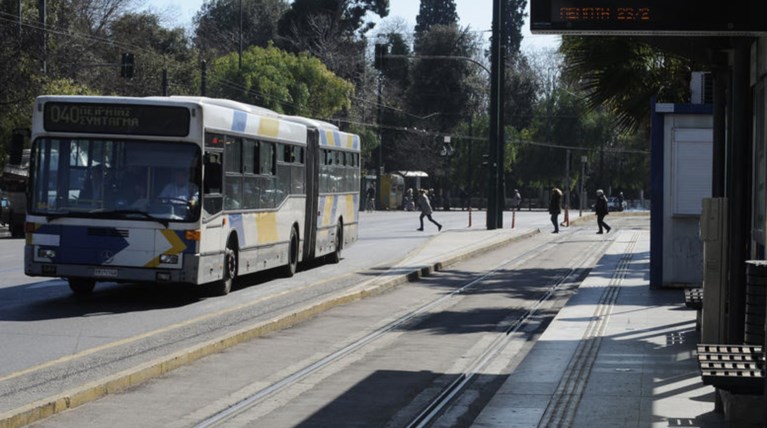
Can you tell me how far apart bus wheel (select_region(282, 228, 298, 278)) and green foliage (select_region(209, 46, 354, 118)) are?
53004 mm

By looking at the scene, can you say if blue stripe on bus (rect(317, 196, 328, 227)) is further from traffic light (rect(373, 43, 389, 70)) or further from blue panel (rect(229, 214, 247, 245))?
traffic light (rect(373, 43, 389, 70))

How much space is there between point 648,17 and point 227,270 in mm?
11004

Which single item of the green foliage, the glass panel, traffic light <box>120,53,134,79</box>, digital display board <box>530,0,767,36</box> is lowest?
the glass panel

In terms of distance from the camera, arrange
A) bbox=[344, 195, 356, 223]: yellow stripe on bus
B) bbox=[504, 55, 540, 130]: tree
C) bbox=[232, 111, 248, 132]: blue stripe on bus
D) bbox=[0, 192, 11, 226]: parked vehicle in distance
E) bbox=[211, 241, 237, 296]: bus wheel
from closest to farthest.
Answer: bbox=[211, 241, 237, 296]: bus wheel
bbox=[232, 111, 248, 132]: blue stripe on bus
bbox=[344, 195, 356, 223]: yellow stripe on bus
bbox=[0, 192, 11, 226]: parked vehicle in distance
bbox=[504, 55, 540, 130]: tree

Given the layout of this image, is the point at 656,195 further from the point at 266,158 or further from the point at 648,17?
the point at 648,17

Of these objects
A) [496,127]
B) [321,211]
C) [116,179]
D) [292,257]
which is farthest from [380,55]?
[116,179]

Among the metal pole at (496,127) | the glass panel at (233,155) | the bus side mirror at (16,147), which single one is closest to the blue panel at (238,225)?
the glass panel at (233,155)

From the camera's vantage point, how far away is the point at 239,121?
2078 cm

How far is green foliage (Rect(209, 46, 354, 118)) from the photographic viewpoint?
257 ft

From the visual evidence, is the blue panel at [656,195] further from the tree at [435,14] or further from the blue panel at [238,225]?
the tree at [435,14]

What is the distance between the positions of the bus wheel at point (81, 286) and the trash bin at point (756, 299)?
1238 centimetres

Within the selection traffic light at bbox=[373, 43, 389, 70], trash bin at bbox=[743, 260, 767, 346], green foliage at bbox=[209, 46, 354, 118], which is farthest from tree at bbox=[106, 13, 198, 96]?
trash bin at bbox=[743, 260, 767, 346]

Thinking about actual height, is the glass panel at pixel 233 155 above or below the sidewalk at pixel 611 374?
above

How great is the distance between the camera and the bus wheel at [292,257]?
24859 mm
